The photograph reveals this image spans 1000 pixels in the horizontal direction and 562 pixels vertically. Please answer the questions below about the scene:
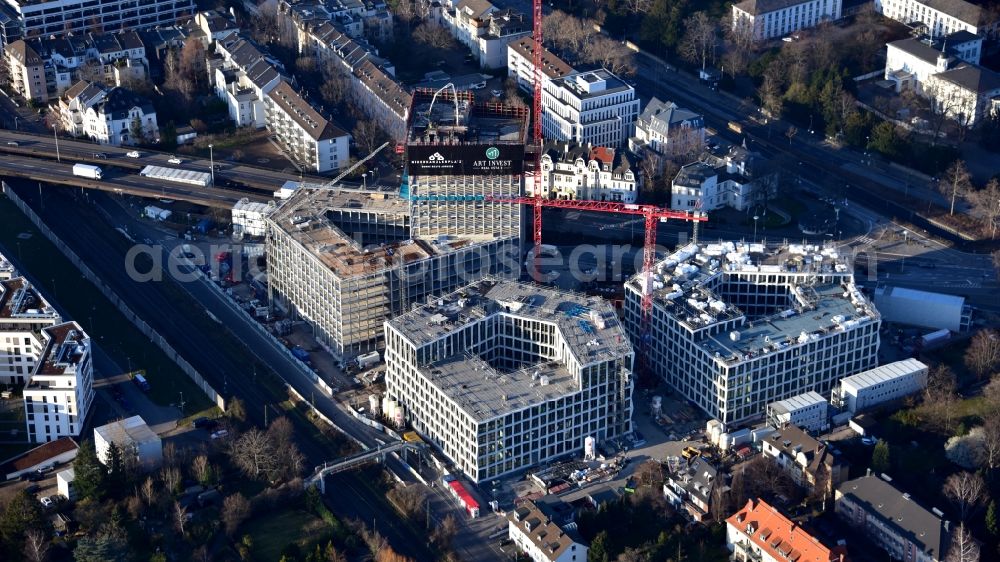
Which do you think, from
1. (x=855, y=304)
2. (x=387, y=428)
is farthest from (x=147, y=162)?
(x=855, y=304)

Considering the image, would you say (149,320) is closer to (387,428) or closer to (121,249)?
(121,249)

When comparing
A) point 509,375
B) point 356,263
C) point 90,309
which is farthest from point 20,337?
point 509,375

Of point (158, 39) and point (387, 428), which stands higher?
point (158, 39)

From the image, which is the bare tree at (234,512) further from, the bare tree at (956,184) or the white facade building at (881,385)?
the bare tree at (956,184)

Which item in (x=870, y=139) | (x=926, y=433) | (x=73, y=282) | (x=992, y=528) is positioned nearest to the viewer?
(x=992, y=528)

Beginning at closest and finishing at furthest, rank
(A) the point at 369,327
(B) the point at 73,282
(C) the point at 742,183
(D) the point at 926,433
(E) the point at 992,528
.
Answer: (E) the point at 992,528 < (D) the point at 926,433 < (A) the point at 369,327 < (B) the point at 73,282 < (C) the point at 742,183

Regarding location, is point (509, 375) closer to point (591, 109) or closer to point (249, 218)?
point (249, 218)

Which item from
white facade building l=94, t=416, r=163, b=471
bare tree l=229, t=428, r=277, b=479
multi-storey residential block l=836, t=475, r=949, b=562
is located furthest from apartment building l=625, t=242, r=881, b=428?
white facade building l=94, t=416, r=163, b=471
